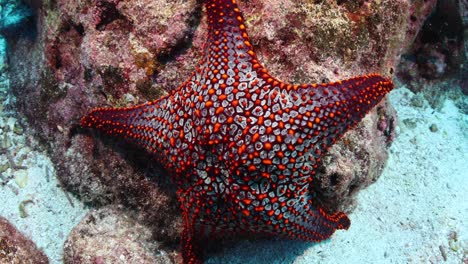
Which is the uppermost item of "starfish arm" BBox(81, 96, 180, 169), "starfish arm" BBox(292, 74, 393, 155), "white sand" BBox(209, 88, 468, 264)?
"starfish arm" BBox(292, 74, 393, 155)

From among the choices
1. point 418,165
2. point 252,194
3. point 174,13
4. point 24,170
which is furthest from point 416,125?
point 24,170

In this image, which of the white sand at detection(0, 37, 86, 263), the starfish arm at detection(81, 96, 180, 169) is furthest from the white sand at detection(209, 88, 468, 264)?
the white sand at detection(0, 37, 86, 263)

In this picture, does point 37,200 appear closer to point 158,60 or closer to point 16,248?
point 16,248

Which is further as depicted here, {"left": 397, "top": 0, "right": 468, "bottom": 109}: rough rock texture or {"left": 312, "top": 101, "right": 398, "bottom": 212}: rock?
{"left": 397, "top": 0, "right": 468, "bottom": 109}: rough rock texture

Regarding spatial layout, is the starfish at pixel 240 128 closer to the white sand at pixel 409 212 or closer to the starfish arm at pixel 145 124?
the starfish arm at pixel 145 124

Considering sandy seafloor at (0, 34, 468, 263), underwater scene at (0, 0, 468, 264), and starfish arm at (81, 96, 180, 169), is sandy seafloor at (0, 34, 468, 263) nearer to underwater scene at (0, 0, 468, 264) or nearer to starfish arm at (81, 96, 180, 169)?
underwater scene at (0, 0, 468, 264)

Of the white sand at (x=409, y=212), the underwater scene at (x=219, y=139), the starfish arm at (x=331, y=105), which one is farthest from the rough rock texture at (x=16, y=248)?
the starfish arm at (x=331, y=105)

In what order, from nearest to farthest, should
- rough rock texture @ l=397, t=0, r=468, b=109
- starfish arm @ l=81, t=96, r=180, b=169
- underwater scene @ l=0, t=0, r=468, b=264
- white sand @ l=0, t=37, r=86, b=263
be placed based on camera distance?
underwater scene @ l=0, t=0, r=468, b=264 < starfish arm @ l=81, t=96, r=180, b=169 < white sand @ l=0, t=37, r=86, b=263 < rough rock texture @ l=397, t=0, r=468, b=109
